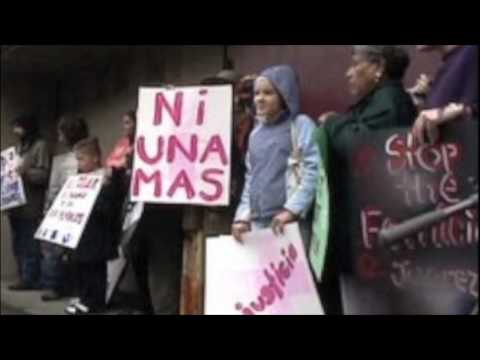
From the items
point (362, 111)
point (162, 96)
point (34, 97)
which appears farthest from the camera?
point (34, 97)

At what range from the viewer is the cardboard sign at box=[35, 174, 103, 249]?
18.5ft

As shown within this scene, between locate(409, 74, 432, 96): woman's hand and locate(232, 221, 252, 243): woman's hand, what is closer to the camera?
locate(409, 74, 432, 96): woman's hand

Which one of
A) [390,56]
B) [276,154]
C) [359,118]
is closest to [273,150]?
[276,154]

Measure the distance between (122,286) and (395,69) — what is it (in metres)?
2.99

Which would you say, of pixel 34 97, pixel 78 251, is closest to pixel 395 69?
pixel 78 251

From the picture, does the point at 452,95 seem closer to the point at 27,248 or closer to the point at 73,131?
the point at 73,131

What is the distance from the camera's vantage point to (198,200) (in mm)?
4691

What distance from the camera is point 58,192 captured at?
6625mm

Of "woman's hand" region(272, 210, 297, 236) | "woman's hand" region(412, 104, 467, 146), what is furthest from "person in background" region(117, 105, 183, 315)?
"woman's hand" region(412, 104, 467, 146)

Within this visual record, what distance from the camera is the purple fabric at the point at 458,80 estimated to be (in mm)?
3207

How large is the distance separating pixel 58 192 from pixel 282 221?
2919 millimetres

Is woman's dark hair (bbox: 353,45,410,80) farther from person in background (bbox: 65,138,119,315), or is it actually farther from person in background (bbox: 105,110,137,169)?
person in background (bbox: 65,138,119,315)

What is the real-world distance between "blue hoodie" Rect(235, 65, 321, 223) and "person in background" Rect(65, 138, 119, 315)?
4.81 feet

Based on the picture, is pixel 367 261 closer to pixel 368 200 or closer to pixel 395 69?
pixel 368 200
